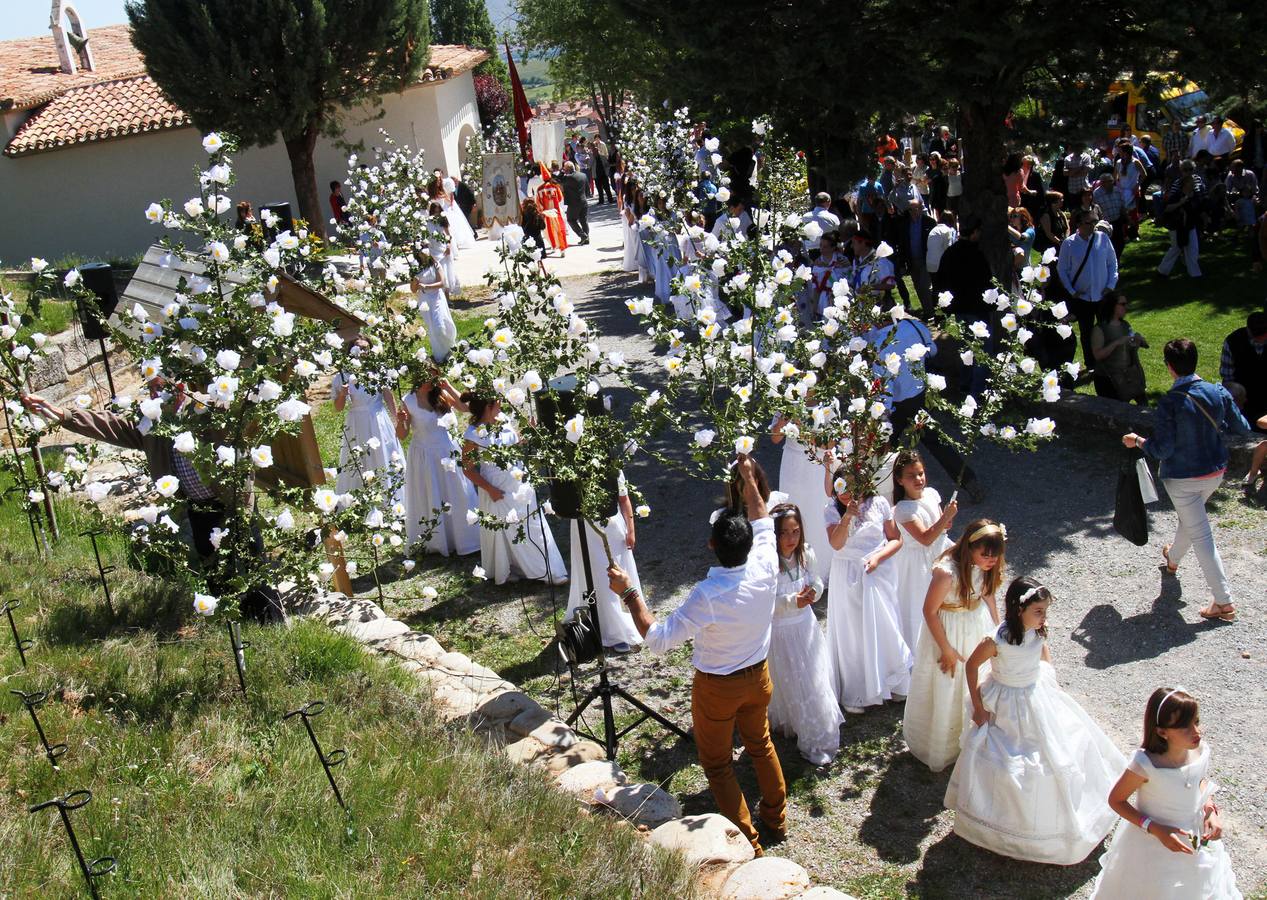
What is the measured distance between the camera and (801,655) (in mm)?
6398

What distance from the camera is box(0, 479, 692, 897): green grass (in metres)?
4.43

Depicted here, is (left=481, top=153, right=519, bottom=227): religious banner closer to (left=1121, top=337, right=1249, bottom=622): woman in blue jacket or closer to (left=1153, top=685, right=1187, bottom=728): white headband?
(left=1121, top=337, right=1249, bottom=622): woman in blue jacket

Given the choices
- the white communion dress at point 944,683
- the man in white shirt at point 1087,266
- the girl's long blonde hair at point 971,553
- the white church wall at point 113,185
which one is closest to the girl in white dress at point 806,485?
the white communion dress at point 944,683

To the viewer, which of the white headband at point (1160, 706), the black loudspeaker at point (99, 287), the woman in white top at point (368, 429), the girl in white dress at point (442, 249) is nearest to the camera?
the white headband at point (1160, 706)

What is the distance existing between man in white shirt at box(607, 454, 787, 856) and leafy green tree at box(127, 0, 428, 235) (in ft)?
64.7

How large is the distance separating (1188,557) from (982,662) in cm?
357

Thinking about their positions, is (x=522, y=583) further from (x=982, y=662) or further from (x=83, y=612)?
(x=982, y=662)

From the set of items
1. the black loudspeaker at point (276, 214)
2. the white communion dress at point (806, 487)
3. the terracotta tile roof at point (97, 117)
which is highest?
the terracotta tile roof at point (97, 117)

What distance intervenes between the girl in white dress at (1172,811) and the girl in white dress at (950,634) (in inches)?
52.5

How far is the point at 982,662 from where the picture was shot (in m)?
5.41

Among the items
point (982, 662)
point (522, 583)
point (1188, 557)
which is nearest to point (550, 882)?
point (982, 662)

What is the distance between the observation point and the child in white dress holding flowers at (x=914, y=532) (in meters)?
6.46

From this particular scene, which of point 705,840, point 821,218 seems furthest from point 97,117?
point 705,840

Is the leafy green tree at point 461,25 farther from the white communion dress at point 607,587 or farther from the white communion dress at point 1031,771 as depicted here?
the white communion dress at point 1031,771
